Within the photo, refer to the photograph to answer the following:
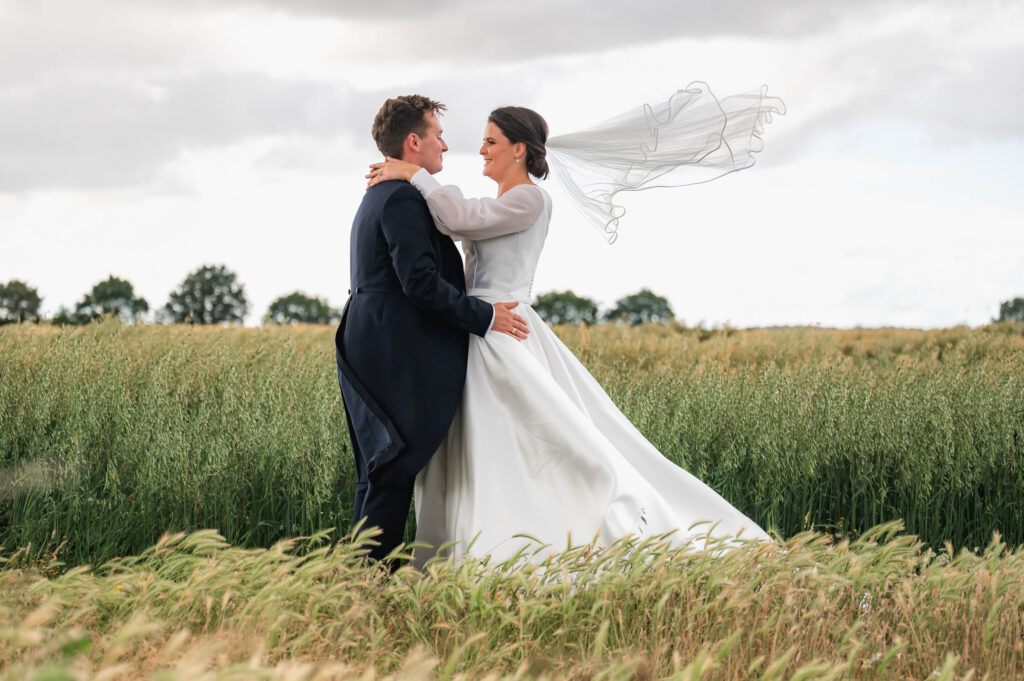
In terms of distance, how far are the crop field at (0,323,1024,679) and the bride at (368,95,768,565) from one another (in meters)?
0.23

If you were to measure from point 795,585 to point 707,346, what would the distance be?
25.2 feet

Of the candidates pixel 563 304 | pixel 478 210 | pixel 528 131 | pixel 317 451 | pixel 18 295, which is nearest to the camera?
pixel 478 210

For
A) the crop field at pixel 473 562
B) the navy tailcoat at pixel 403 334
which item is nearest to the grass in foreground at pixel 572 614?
the crop field at pixel 473 562

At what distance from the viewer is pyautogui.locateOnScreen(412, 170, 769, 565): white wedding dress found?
3211mm

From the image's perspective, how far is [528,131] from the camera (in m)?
3.43

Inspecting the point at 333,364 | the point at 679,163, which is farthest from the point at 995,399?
the point at 333,364

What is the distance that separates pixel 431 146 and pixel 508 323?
2.60 ft

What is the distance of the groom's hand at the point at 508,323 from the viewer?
3.31m

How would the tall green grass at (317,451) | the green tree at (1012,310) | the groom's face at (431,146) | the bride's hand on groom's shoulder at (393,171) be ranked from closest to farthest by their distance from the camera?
the bride's hand on groom's shoulder at (393,171)
the groom's face at (431,146)
the tall green grass at (317,451)
the green tree at (1012,310)

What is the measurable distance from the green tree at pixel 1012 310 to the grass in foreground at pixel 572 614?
12756mm

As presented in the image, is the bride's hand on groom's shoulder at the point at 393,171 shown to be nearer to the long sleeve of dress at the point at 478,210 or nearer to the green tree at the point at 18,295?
the long sleeve of dress at the point at 478,210

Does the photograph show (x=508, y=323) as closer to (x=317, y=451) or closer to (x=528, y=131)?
(x=528, y=131)

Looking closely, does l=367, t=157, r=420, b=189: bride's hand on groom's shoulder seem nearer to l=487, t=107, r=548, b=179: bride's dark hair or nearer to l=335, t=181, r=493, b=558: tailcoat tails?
l=335, t=181, r=493, b=558: tailcoat tails

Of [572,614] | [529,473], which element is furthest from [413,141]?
[572,614]
